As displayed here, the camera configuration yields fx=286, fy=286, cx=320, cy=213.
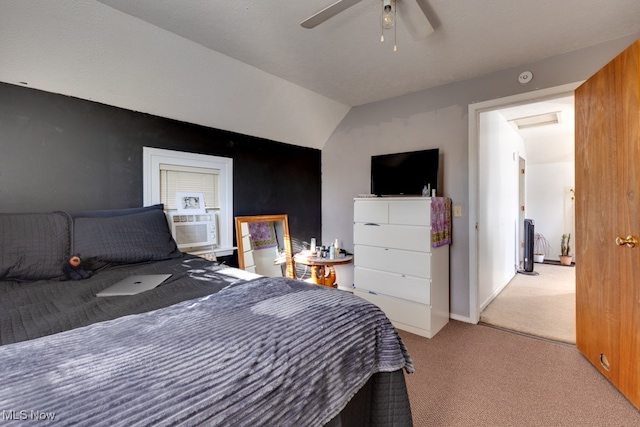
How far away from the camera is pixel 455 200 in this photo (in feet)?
9.22

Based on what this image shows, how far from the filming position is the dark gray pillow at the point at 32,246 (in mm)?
1445

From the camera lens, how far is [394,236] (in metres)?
2.67

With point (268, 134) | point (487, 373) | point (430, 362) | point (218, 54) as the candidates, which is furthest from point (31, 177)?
point (487, 373)

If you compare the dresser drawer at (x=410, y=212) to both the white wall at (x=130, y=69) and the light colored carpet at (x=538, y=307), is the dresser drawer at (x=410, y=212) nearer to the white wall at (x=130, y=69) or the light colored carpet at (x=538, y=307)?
the light colored carpet at (x=538, y=307)

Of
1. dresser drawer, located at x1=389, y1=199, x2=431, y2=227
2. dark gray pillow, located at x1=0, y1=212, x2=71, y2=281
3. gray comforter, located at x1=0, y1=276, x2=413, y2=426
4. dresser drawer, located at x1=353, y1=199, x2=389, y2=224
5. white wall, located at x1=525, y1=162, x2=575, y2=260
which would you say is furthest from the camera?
white wall, located at x1=525, y1=162, x2=575, y2=260

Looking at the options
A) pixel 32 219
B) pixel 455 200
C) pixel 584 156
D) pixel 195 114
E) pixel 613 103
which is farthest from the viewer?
pixel 455 200

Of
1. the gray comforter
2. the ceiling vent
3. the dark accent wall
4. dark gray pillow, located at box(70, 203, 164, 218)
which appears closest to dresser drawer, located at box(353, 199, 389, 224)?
the dark accent wall

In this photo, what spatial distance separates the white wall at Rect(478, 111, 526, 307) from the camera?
2.91 metres

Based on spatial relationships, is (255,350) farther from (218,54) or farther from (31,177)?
(218,54)

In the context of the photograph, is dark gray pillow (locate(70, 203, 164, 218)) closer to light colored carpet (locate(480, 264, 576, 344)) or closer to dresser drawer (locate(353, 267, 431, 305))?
dresser drawer (locate(353, 267, 431, 305))

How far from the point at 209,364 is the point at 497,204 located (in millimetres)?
3726

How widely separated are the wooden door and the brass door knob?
0.5 inches

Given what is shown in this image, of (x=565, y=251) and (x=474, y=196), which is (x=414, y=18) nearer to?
(x=474, y=196)

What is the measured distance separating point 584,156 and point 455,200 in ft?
3.24
